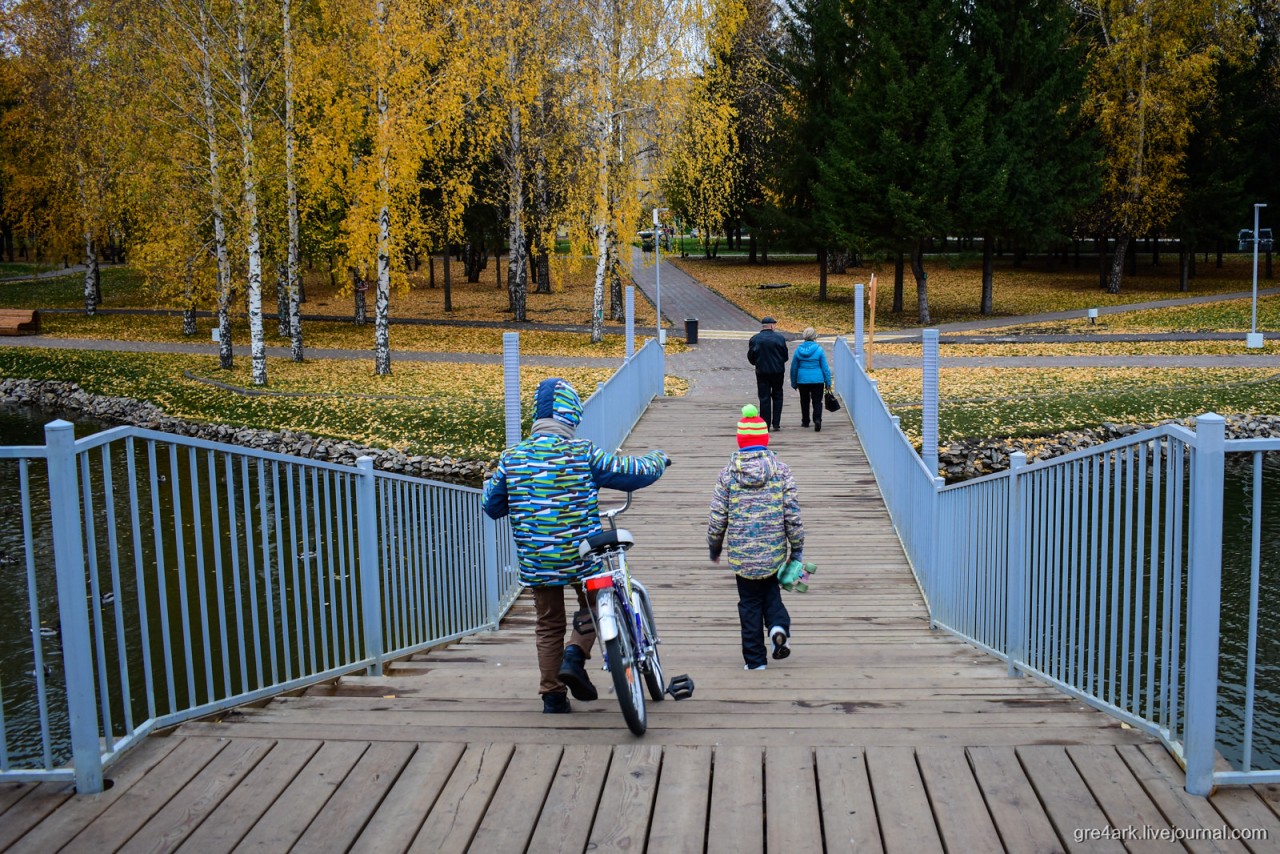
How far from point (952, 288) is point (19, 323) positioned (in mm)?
33344

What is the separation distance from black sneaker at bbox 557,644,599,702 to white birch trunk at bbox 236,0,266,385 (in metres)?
21.7

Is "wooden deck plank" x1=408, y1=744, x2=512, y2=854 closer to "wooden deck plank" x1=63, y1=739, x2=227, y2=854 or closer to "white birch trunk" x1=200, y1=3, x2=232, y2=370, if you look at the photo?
"wooden deck plank" x1=63, y1=739, x2=227, y2=854

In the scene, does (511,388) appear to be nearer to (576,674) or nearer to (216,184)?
(576,674)

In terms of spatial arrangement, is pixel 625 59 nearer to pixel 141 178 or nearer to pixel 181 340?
pixel 141 178

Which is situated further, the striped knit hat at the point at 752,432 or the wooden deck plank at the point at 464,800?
the striped knit hat at the point at 752,432

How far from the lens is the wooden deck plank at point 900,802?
3898 millimetres

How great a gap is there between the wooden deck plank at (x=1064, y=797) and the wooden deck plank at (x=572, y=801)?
1.56 m

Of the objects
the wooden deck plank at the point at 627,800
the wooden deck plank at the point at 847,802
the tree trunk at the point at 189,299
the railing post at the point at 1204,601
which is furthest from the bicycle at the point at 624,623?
the tree trunk at the point at 189,299

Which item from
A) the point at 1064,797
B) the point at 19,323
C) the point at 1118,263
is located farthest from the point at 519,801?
the point at 1118,263

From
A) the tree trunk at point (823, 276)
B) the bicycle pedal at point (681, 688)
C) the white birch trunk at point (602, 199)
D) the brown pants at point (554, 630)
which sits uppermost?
the white birch trunk at point (602, 199)

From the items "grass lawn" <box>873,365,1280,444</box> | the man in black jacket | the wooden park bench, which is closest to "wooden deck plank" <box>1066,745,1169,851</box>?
the man in black jacket

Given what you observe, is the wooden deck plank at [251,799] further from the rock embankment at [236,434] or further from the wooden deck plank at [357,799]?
the rock embankment at [236,434]

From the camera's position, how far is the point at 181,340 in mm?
34875

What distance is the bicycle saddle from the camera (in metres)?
5.50
